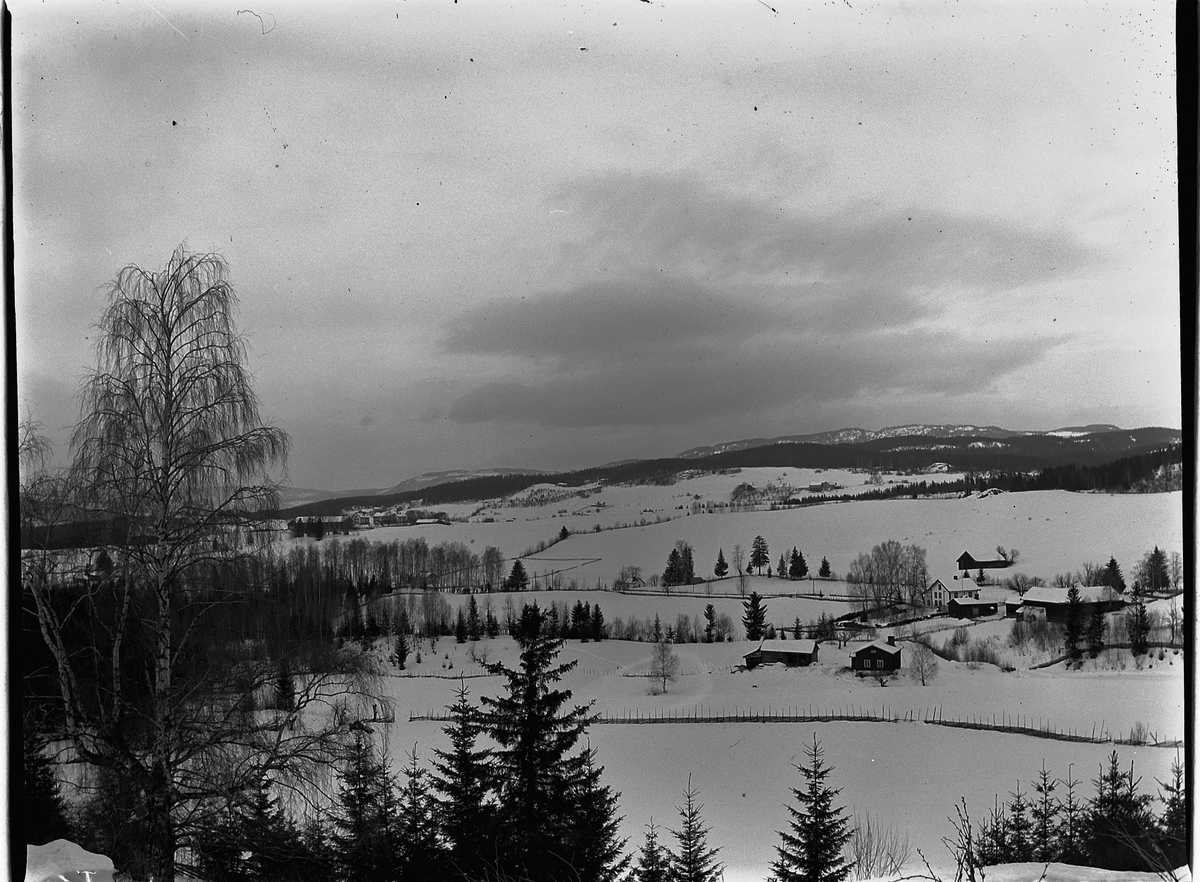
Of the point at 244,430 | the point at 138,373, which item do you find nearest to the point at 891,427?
the point at 244,430

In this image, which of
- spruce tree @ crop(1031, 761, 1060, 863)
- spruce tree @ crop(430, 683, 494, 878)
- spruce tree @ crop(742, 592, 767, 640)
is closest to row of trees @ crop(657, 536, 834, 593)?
spruce tree @ crop(742, 592, 767, 640)

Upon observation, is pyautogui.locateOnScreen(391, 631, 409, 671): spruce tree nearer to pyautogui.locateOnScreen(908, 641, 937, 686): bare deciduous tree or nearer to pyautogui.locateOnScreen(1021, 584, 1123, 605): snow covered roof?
pyautogui.locateOnScreen(908, 641, 937, 686): bare deciduous tree

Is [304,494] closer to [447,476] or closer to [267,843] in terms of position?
[447,476]

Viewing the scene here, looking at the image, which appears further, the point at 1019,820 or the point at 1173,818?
the point at 1019,820

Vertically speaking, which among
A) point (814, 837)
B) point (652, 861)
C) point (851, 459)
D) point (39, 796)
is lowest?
point (652, 861)

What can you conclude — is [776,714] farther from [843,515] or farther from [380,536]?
[380,536]

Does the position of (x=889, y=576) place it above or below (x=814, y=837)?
above

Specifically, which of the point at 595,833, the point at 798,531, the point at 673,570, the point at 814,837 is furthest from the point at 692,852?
the point at 798,531
